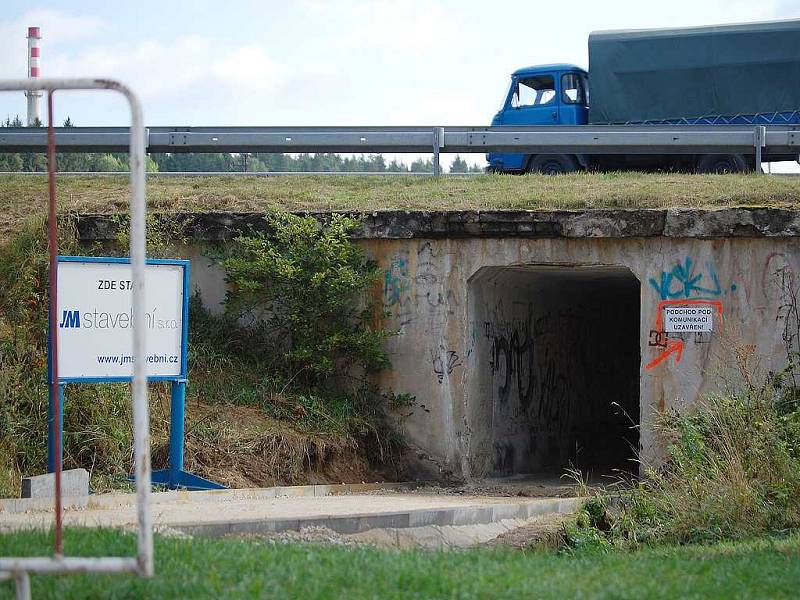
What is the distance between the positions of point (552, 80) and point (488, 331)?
30.7ft

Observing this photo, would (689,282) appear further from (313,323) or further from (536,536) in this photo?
(536,536)

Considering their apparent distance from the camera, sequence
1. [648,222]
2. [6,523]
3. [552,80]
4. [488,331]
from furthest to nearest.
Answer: [552,80] → [488,331] → [648,222] → [6,523]

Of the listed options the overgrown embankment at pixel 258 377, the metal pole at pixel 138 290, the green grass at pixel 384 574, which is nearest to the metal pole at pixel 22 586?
the metal pole at pixel 138 290

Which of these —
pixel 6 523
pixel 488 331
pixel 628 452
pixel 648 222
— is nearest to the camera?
pixel 6 523

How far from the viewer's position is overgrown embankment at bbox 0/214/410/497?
1169 centimetres

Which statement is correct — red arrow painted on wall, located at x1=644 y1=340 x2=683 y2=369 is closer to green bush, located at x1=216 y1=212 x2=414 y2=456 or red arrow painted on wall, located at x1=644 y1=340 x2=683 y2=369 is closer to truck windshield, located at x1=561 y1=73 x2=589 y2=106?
green bush, located at x1=216 y1=212 x2=414 y2=456

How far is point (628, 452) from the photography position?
19703 mm

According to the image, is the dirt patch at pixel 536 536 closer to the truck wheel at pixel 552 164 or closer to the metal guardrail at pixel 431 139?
the metal guardrail at pixel 431 139

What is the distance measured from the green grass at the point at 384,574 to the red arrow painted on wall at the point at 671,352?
571cm

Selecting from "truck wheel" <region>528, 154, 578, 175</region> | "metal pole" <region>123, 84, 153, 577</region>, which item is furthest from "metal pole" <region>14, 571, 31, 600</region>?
A: "truck wheel" <region>528, 154, 578, 175</region>

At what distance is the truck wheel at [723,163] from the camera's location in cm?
1848

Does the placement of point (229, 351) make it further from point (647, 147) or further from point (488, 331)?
point (647, 147)

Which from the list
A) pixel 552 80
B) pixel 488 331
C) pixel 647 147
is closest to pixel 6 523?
pixel 488 331

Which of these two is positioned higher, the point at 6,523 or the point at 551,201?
the point at 551,201
